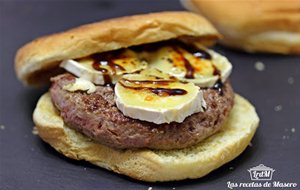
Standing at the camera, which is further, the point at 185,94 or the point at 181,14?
the point at 181,14

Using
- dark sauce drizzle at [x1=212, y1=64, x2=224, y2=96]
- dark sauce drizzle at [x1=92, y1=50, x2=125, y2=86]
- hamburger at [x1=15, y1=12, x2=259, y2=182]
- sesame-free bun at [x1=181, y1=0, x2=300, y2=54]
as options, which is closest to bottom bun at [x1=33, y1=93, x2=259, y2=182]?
hamburger at [x1=15, y1=12, x2=259, y2=182]

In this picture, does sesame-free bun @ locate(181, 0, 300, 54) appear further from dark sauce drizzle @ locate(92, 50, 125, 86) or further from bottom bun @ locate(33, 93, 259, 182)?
dark sauce drizzle @ locate(92, 50, 125, 86)

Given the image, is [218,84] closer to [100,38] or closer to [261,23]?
[100,38]

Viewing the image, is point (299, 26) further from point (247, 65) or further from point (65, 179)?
point (65, 179)

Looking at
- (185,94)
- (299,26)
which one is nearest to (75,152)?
(185,94)

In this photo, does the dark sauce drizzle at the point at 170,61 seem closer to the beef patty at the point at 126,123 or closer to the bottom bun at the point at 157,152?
the beef patty at the point at 126,123

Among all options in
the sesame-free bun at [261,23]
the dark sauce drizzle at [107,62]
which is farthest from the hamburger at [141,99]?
the sesame-free bun at [261,23]
